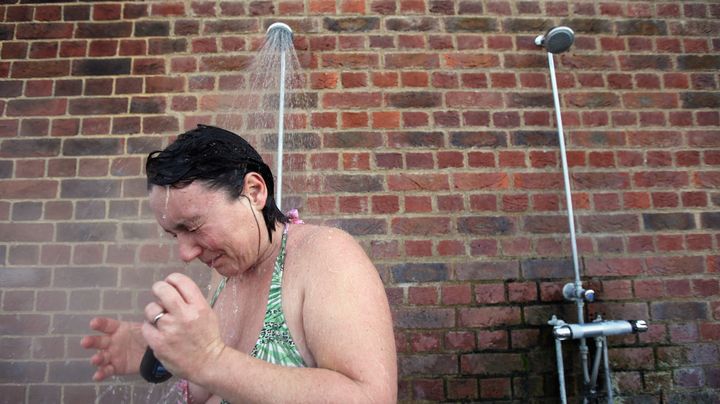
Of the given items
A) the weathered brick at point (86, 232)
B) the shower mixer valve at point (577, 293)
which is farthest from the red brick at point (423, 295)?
the weathered brick at point (86, 232)

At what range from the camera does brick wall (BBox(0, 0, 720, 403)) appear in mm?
2426

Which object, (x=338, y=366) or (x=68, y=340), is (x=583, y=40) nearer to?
(x=338, y=366)

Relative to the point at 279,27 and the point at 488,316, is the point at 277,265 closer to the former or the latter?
the point at 488,316

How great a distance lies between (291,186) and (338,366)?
5.10 feet

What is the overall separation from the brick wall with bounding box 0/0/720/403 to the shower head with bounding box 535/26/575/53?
0.28 meters

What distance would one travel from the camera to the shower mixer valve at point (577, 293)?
2.24 m

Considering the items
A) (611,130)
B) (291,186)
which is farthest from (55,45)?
(611,130)

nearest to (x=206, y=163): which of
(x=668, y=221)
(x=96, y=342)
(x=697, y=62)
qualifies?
(x=96, y=342)

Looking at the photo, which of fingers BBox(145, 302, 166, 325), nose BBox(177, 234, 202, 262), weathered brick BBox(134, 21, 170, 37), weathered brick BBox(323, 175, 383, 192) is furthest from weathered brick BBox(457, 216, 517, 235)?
weathered brick BBox(134, 21, 170, 37)

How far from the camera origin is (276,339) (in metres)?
1.31

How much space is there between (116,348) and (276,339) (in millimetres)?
687

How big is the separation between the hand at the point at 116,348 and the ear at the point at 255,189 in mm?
663

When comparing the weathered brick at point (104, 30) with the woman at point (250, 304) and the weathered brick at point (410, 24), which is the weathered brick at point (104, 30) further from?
the woman at point (250, 304)

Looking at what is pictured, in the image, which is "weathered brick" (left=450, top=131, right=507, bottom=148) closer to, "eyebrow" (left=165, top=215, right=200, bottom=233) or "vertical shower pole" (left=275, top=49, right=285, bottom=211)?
"vertical shower pole" (left=275, top=49, right=285, bottom=211)
